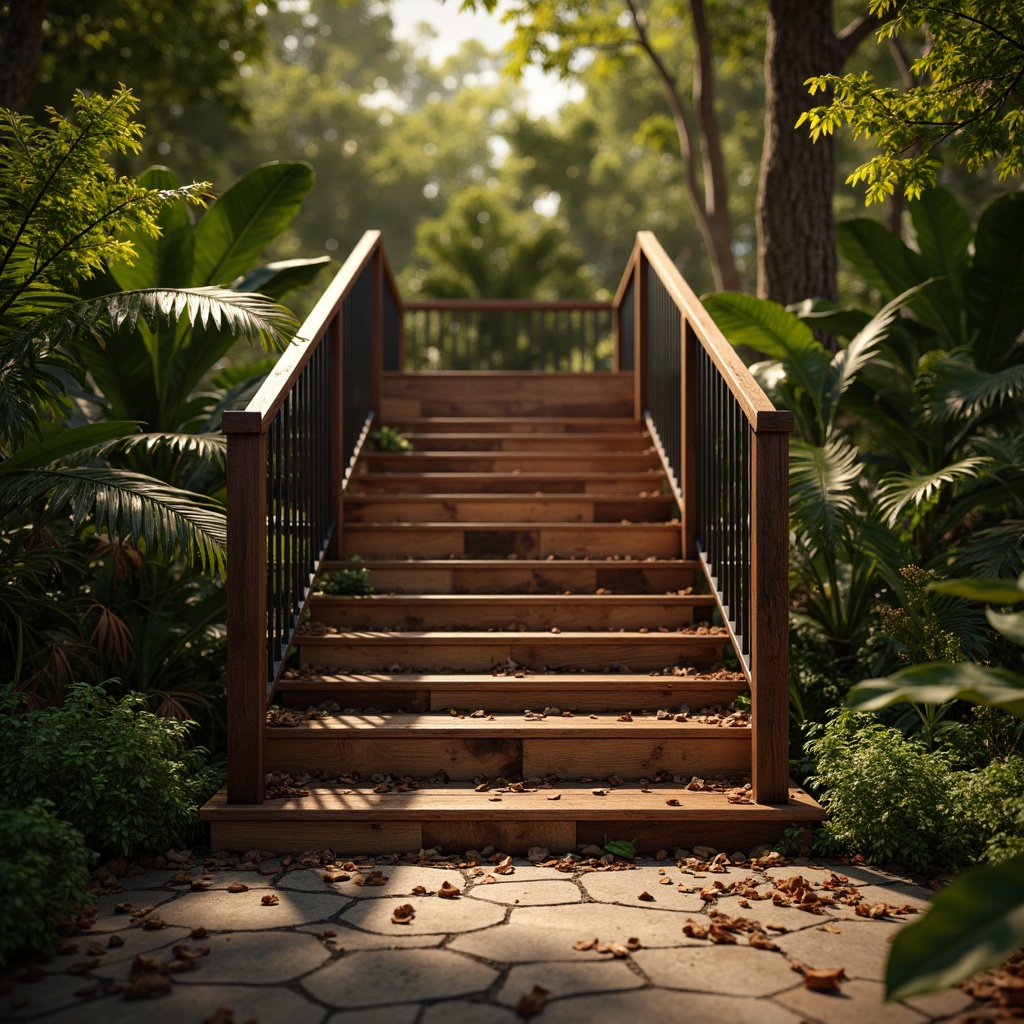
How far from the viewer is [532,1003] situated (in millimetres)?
2127

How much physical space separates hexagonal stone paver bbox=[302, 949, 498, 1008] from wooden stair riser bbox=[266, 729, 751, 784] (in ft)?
3.94

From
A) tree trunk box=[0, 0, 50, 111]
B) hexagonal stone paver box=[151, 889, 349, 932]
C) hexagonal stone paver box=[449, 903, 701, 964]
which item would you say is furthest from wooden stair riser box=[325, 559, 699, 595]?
tree trunk box=[0, 0, 50, 111]

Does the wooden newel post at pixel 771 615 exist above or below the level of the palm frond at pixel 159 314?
below

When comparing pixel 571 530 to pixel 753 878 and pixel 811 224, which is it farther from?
pixel 811 224

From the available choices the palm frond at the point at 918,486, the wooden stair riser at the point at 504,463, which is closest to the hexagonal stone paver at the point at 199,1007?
the palm frond at the point at 918,486

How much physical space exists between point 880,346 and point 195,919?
451 centimetres

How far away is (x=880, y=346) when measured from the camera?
548 cm

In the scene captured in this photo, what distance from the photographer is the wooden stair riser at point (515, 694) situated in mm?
3938

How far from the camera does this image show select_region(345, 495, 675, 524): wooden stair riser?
5371 millimetres

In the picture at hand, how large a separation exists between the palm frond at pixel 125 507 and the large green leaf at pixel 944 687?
2250 millimetres

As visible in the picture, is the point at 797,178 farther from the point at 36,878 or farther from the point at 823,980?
the point at 36,878

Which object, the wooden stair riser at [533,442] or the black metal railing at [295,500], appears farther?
the wooden stair riser at [533,442]

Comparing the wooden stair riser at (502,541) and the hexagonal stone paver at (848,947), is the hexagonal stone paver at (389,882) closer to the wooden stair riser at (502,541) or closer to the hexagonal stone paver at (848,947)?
the hexagonal stone paver at (848,947)

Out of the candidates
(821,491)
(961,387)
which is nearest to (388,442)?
(821,491)
